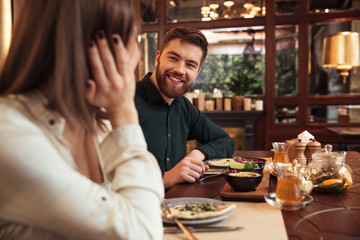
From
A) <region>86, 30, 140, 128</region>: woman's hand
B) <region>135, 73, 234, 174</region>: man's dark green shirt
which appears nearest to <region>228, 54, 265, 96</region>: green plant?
<region>135, 73, 234, 174</region>: man's dark green shirt

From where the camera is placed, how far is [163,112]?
242 centimetres

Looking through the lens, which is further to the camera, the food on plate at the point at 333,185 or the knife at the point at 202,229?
the food on plate at the point at 333,185

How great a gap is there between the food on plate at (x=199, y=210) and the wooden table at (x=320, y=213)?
194 mm

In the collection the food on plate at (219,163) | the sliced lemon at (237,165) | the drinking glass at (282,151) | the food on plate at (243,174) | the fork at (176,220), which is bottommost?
the food on plate at (219,163)

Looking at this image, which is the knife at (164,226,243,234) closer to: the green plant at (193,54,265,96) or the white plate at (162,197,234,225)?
the white plate at (162,197,234,225)

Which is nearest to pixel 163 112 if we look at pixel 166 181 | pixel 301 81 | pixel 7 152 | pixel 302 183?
pixel 166 181

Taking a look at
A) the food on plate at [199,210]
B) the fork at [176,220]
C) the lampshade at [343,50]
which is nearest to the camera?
the fork at [176,220]

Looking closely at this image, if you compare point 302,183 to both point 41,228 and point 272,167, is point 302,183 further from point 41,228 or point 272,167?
point 41,228

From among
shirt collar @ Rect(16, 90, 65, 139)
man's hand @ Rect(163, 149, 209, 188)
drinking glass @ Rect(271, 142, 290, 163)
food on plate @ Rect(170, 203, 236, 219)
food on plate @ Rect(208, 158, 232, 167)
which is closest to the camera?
shirt collar @ Rect(16, 90, 65, 139)

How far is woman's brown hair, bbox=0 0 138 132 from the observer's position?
789mm

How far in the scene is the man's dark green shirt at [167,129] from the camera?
233 centimetres

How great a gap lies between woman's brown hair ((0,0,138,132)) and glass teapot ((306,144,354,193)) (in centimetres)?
104

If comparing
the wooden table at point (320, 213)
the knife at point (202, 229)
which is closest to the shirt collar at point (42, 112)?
the knife at point (202, 229)

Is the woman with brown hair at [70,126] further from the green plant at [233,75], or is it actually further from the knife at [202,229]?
the green plant at [233,75]
